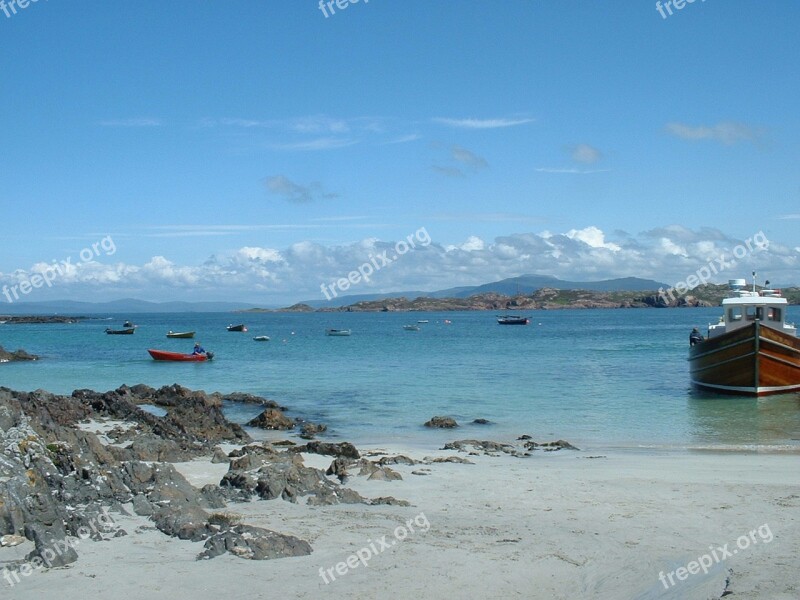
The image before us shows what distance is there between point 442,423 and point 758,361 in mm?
13923

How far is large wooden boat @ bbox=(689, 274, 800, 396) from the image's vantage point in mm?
29109

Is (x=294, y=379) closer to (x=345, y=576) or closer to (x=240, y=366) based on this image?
(x=240, y=366)

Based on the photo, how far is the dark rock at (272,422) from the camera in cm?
2267

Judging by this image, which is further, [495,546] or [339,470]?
[339,470]

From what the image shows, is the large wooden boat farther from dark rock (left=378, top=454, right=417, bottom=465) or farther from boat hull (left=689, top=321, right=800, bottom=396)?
dark rock (left=378, top=454, right=417, bottom=465)

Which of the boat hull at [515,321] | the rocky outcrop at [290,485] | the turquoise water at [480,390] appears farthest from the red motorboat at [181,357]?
the boat hull at [515,321]

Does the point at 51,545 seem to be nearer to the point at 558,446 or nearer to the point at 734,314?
the point at 558,446

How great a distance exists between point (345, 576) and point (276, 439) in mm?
12306

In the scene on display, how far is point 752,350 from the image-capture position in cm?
2920

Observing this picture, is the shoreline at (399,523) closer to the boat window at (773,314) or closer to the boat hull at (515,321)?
the boat window at (773,314)

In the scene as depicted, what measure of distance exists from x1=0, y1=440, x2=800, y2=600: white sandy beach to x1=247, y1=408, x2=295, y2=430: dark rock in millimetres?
8192

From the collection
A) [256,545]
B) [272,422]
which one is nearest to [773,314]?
[272,422]

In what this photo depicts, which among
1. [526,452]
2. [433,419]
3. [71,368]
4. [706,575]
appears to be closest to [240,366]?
[71,368]

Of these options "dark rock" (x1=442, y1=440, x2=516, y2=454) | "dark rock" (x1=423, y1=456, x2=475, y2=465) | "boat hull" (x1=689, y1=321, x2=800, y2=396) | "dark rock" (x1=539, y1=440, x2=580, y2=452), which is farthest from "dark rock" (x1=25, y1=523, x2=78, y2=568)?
"boat hull" (x1=689, y1=321, x2=800, y2=396)
